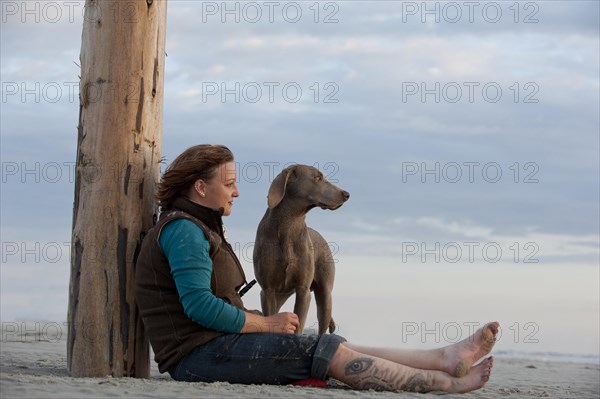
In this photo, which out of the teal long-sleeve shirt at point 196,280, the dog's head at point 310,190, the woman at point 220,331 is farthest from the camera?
the dog's head at point 310,190

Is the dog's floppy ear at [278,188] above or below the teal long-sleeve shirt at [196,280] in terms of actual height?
above

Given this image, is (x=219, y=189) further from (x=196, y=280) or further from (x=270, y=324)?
(x=270, y=324)

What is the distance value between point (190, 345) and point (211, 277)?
1.55 ft

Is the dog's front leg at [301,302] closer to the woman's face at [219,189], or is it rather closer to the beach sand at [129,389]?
the beach sand at [129,389]

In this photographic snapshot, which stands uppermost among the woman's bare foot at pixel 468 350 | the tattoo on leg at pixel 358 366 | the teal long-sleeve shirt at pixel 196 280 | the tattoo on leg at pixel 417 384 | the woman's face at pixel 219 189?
the woman's face at pixel 219 189

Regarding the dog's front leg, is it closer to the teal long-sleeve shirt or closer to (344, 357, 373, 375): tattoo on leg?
(344, 357, 373, 375): tattoo on leg

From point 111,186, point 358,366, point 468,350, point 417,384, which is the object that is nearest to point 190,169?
point 111,186

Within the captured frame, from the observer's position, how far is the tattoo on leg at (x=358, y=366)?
6.00m

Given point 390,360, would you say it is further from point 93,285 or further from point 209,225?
point 93,285

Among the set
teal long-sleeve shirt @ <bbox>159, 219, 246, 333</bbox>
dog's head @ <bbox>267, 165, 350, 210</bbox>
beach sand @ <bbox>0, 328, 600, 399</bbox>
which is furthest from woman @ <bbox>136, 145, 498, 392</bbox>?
dog's head @ <bbox>267, 165, 350, 210</bbox>

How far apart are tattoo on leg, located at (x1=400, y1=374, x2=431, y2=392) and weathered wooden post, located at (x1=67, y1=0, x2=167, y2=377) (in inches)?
79.5

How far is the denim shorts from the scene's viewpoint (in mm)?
5941

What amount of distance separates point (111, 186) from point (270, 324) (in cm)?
157

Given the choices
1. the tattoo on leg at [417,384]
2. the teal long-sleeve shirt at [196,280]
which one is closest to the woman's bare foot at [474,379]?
the tattoo on leg at [417,384]
